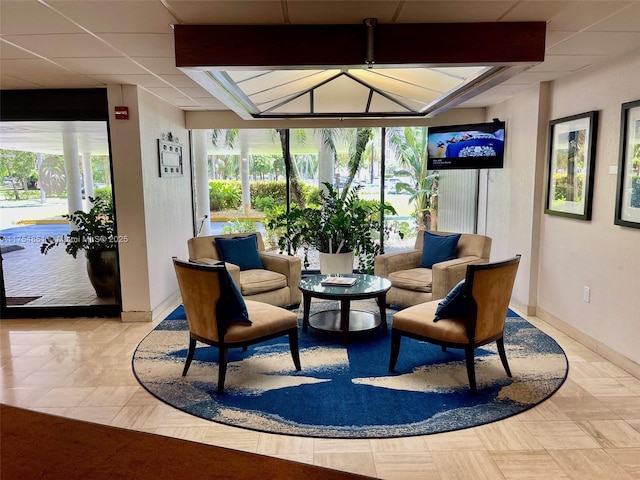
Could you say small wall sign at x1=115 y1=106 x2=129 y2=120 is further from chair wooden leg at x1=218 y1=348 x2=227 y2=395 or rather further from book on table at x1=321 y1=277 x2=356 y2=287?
chair wooden leg at x1=218 y1=348 x2=227 y2=395

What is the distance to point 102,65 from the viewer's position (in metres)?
3.60

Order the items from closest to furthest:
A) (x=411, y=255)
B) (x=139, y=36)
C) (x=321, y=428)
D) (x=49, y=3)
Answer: (x=49, y=3)
(x=321, y=428)
(x=139, y=36)
(x=411, y=255)

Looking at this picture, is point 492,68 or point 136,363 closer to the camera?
point 492,68

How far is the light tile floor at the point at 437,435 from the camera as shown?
Result: 229cm

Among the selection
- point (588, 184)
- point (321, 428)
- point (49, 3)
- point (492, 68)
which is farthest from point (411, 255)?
point (49, 3)

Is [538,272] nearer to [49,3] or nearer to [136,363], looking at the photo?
[136,363]

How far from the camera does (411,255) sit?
5.10 metres

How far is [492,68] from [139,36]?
2.36 meters

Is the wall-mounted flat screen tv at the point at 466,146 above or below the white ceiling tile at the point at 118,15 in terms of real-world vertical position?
below

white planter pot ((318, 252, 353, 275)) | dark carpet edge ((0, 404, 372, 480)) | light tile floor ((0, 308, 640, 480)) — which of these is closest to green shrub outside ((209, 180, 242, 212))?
white planter pot ((318, 252, 353, 275))

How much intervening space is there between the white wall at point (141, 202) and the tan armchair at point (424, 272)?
2.41m

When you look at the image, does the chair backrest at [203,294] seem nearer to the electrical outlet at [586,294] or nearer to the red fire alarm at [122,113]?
the red fire alarm at [122,113]

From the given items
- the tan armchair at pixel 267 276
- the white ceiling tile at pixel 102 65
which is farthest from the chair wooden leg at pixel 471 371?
the white ceiling tile at pixel 102 65

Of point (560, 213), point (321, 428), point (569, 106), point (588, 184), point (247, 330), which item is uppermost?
point (569, 106)
